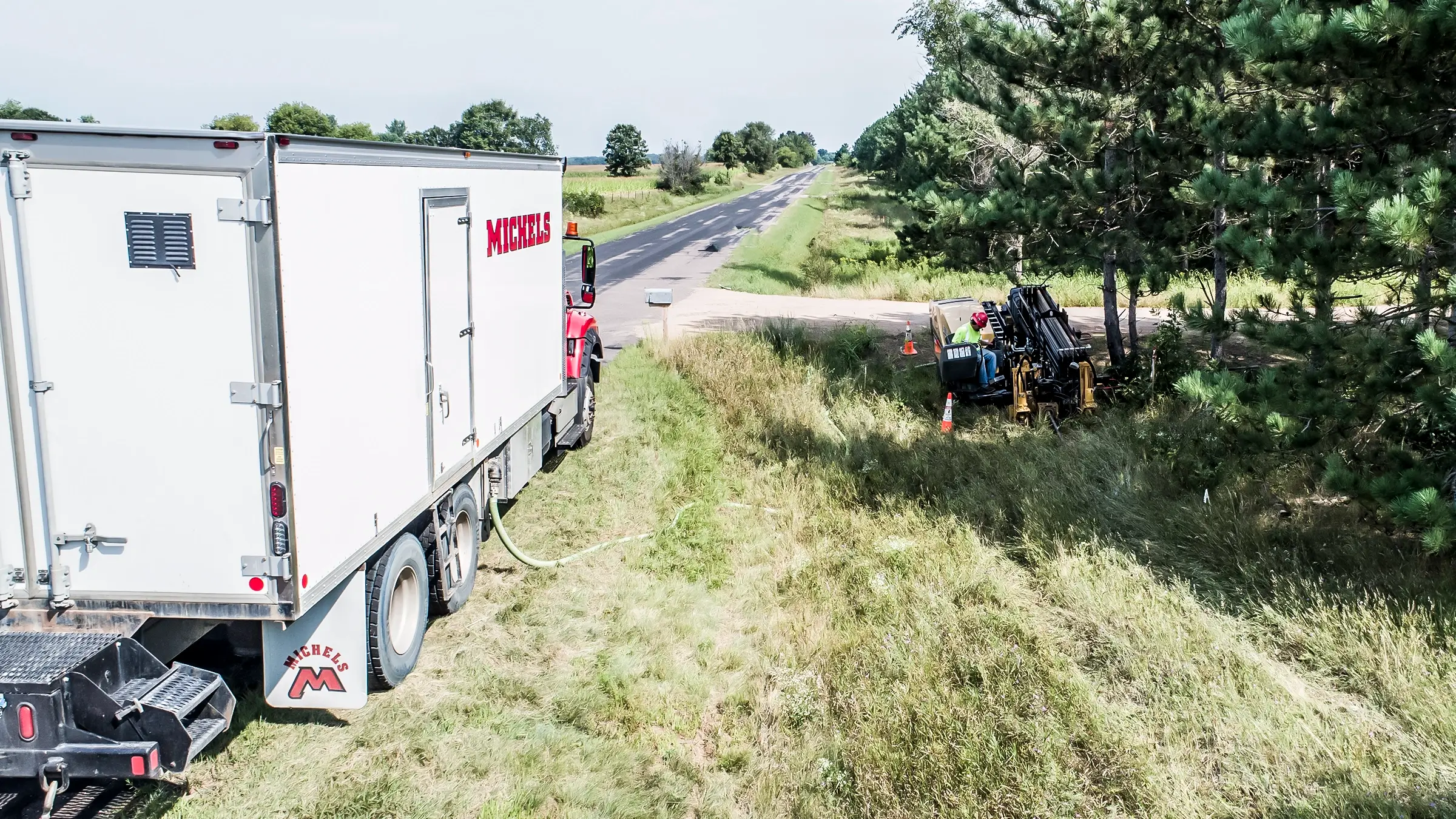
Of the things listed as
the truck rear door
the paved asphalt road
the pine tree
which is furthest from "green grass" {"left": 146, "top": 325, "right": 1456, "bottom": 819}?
the paved asphalt road

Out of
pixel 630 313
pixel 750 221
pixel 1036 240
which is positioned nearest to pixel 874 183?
pixel 750 221

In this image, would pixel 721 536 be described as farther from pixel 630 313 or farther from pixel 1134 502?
pixel 630 313

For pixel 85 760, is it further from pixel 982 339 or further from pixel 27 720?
pixel 982 339

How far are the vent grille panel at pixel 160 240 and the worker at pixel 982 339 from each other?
10187 millimetres

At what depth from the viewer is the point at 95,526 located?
470cm

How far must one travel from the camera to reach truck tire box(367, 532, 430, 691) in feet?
19.2

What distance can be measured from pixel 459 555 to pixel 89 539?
301cm

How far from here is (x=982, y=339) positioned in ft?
44.9

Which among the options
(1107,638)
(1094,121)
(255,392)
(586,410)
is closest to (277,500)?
(255,392)

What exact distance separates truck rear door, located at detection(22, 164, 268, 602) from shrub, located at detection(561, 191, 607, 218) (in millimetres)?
48499

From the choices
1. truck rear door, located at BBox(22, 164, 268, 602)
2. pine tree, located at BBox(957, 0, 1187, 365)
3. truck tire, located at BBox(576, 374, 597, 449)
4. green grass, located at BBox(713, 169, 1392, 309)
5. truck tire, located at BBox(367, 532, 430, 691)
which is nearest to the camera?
truck rear door, located at BBox(22, 164, 268, 602)

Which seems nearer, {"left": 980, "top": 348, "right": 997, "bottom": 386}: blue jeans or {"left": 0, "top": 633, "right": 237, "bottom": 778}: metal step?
{"left": 0, "top": 633, "right": 237, "bottom": 778}: metal step

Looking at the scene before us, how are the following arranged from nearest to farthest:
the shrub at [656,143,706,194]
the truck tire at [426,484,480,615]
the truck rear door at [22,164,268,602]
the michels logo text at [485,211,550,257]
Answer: the truck rear door at [22,164,268,602] < the truck tire at [426,484,480,615] < the michels logo text at [485,211,550,257] < the shrub at [656,143,706,194]

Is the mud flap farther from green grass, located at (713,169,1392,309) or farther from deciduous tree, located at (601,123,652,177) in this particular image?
deciduous tree, located at (601,123,652,177)
